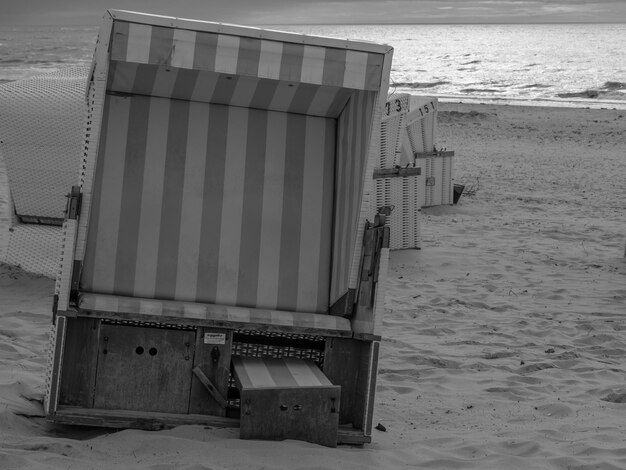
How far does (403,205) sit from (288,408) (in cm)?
504

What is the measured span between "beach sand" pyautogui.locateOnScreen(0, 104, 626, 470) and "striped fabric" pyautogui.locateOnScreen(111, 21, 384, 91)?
1704mm

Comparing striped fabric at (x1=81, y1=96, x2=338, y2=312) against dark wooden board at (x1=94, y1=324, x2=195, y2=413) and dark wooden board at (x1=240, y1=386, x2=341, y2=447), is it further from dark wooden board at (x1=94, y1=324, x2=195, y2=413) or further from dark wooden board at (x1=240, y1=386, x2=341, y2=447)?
dark wooden board at (x1=240, y1=386, x2=341, y2=447)

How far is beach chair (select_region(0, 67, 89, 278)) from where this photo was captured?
6770 mm

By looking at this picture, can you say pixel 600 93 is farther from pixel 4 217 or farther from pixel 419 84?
pixel 4 217

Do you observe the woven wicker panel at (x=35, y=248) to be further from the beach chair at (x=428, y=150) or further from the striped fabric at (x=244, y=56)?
the beach chair at (x=428, y=150)

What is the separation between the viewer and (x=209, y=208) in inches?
191

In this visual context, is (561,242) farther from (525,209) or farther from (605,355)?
(605,355)

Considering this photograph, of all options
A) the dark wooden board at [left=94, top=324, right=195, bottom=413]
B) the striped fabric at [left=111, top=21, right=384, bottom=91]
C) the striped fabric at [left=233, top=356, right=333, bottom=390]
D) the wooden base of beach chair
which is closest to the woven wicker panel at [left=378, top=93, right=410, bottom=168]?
the striped fabric at [left=111, top=21, right=384, bottom=91]

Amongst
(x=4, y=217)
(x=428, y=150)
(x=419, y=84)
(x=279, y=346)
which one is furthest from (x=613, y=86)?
(x=279, y=346)

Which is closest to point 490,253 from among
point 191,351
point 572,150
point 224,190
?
point 224,190

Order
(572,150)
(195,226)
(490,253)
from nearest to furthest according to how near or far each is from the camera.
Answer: (195,226), (490,253), (572,150)

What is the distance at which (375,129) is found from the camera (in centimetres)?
424

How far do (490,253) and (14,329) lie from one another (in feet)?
16.5

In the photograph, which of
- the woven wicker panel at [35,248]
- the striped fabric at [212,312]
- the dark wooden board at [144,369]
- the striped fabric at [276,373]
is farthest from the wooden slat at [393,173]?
the dark wooden board at [144,369]
